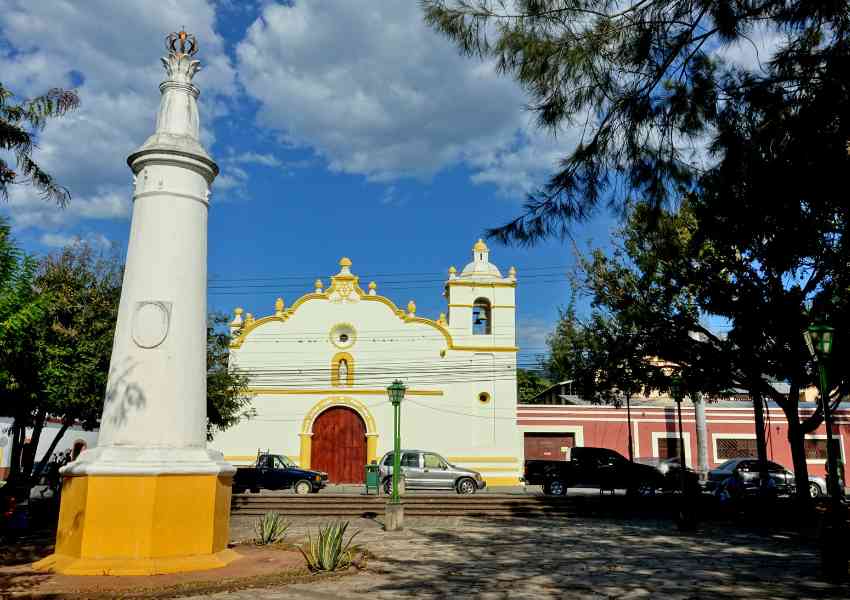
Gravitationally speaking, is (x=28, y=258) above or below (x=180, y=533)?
above

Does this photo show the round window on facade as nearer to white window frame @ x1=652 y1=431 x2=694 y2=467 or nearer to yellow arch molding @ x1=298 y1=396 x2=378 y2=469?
yellow arch molding @ x1=298 y1=396 x2=378 y2=469

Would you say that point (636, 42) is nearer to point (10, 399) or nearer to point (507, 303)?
point (10, 399)

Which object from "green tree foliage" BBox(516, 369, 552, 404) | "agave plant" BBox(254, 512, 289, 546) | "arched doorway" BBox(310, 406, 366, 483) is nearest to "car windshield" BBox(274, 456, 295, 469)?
"arched doorway" BBox(310, 406, 366, 483)

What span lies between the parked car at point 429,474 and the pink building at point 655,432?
369 inches

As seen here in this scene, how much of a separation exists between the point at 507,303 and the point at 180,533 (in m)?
22.0

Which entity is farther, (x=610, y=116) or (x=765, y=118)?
(x=610, y=116)

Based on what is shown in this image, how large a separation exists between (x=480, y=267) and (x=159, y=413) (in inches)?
871

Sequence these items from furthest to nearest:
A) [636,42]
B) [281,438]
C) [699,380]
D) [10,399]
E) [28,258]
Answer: [281,438] < [699,380] < [10,399] < [28,258] < [636,42]

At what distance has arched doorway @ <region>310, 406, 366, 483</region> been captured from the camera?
27656mm

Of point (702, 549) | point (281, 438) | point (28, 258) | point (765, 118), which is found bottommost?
point (702, 549)

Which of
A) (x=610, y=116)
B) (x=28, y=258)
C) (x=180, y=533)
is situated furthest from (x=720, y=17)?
(x=28, y=258)

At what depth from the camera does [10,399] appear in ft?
47.1

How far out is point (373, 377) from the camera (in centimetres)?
2819

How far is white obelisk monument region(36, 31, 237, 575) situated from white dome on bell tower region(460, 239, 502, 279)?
20589 mm
